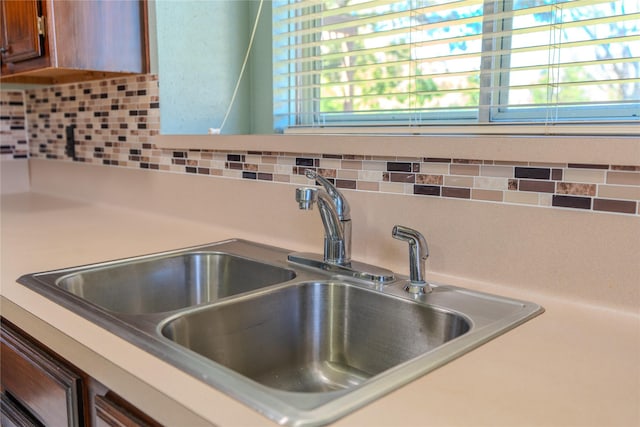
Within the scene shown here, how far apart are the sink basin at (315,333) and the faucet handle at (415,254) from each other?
50mm

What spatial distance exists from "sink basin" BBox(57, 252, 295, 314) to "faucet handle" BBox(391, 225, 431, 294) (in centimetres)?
27

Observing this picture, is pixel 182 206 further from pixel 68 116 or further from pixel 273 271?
pixel 68 116

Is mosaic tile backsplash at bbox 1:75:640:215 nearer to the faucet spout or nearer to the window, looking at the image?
the faucet spout

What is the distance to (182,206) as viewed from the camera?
1740mm

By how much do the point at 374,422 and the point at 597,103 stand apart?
84cm

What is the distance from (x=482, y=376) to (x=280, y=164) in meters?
0.86

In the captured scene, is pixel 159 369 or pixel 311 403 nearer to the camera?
pixel 311 403

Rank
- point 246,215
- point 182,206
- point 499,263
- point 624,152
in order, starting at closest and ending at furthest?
point 624,152
point 499,263
point 246,215
point 182,206

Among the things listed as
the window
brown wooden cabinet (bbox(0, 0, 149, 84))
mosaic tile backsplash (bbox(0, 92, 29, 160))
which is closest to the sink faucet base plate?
the window

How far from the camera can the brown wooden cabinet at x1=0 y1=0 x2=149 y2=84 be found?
5.38ft

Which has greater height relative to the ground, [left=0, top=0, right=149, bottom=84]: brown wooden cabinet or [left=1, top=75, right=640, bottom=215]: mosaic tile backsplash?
[left=0, top=0, right=149, bottom=84]: brown wooden cabinet

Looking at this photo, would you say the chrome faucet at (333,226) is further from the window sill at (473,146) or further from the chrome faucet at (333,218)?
the window sill at (473,146)

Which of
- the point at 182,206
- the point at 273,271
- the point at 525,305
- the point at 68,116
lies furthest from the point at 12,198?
the point at 525,305

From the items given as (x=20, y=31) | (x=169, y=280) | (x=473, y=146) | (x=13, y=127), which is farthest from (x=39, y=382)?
(x=13, y=127)
